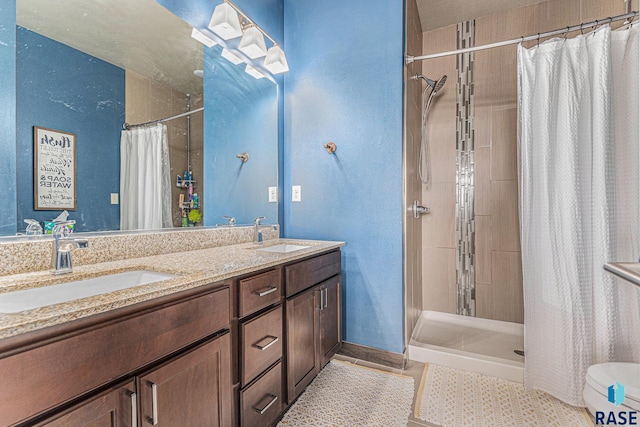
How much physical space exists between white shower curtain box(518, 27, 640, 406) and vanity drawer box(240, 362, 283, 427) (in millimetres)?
1407

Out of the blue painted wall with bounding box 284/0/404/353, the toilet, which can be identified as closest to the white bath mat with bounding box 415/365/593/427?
the toilet

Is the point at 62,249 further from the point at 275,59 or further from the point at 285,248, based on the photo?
the point at 275,59

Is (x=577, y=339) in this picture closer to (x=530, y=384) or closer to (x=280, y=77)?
(x=530, y=384)

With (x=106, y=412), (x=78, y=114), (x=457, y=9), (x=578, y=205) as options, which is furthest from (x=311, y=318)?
(x=457, y=9)

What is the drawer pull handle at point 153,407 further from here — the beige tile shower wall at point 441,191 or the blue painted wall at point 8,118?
the beige tile shower wall at point 441,191

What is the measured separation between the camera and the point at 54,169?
1.12 meters

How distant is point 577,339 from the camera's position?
1.57 m

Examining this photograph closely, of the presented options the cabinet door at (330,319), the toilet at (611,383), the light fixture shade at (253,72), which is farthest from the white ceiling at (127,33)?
the toilet at (611,383)

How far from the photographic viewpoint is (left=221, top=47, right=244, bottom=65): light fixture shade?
6.18ft

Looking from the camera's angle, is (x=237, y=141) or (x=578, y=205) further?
(x=237, y=141)

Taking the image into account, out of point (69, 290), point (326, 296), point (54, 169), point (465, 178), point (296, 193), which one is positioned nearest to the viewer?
point (69, 290)

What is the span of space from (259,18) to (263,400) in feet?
7.66

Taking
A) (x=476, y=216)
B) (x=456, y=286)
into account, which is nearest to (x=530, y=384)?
(x=456, y=286)

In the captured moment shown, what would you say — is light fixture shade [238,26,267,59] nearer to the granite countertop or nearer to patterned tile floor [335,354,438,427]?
the granite countertop
